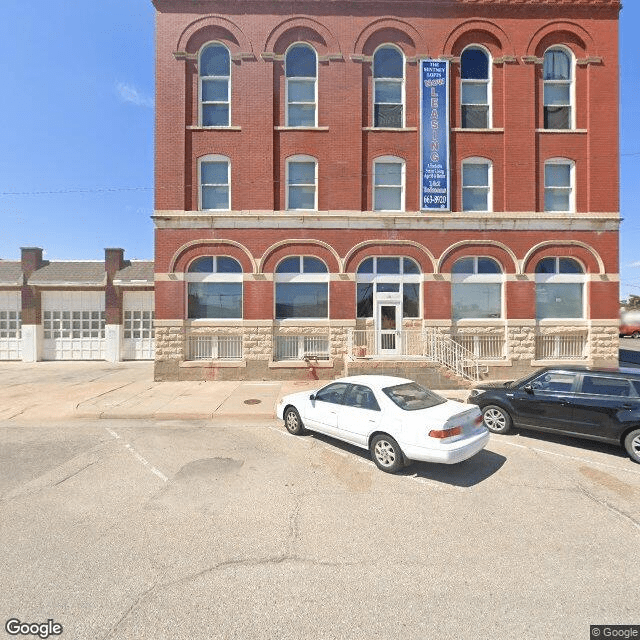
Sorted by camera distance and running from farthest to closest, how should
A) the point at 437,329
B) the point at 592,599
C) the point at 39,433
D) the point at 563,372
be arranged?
1. the point at 437,329
2. the point at 39,433
3. the point at 563,372
4. the point at 592,599

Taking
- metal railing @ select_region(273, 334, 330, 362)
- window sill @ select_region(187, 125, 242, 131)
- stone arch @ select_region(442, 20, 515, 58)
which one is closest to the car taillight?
→ metal railing @ select_region(273, 334, 330, 362)

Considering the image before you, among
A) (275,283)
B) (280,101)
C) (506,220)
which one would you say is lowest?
(275,283)

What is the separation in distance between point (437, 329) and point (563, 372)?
257 inches

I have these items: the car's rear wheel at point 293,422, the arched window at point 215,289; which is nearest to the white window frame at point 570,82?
the arched window at point 215,289

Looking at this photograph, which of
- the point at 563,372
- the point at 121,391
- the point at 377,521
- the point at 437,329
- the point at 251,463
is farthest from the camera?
the point at 437,329

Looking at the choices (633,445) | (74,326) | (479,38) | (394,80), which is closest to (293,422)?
(633,445)

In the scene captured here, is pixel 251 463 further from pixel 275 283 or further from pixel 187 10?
pixel 187 10

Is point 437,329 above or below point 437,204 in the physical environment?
below

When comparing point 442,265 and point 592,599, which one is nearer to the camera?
point 592,599

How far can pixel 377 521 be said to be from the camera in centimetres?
402

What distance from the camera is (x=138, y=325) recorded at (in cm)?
1895

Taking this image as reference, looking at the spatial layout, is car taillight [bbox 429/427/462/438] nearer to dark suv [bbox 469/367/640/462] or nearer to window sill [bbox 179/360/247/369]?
dark suv [bbox 469/367/640/462]

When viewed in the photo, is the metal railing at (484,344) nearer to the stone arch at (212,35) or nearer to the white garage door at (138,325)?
the stone arch at (212,35)

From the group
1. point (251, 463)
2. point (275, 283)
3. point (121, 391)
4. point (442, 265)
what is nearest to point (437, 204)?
point (442, 265)
